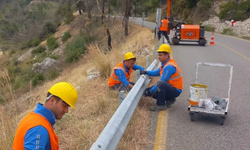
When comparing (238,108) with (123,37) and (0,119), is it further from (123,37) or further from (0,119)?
(123,37)

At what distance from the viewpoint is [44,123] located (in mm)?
2402

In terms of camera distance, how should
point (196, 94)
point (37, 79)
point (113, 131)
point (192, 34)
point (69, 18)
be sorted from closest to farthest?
point (113, 131) → point (196, 94) → point (192, 34) → point (37, 79) → point (69, 18)

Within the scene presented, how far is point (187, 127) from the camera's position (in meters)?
5.01

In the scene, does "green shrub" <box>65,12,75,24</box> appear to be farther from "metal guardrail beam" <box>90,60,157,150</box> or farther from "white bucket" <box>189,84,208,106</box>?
"metal guardrail beam" <box>90,60,157,150</box>

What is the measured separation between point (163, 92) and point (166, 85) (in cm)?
16

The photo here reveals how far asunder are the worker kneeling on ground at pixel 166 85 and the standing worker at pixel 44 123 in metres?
3.43

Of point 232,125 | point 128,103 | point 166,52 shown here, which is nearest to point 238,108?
point 232,125

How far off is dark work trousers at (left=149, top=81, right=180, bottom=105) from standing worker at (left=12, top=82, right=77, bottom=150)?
3397mm

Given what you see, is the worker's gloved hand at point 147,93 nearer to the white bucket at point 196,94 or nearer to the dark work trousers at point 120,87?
the dark work trousers at point 120,87

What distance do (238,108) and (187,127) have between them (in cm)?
171

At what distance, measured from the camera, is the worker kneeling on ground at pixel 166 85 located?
5.82 metres

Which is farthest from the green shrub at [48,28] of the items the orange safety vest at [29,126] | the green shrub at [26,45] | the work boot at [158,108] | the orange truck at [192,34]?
the orange safety vest at [29,126]

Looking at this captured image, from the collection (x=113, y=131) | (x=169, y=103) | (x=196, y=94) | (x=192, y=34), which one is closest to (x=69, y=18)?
(x=192, y=34)

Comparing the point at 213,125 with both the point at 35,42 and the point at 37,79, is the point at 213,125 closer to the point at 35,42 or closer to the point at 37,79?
the point at 37,79
